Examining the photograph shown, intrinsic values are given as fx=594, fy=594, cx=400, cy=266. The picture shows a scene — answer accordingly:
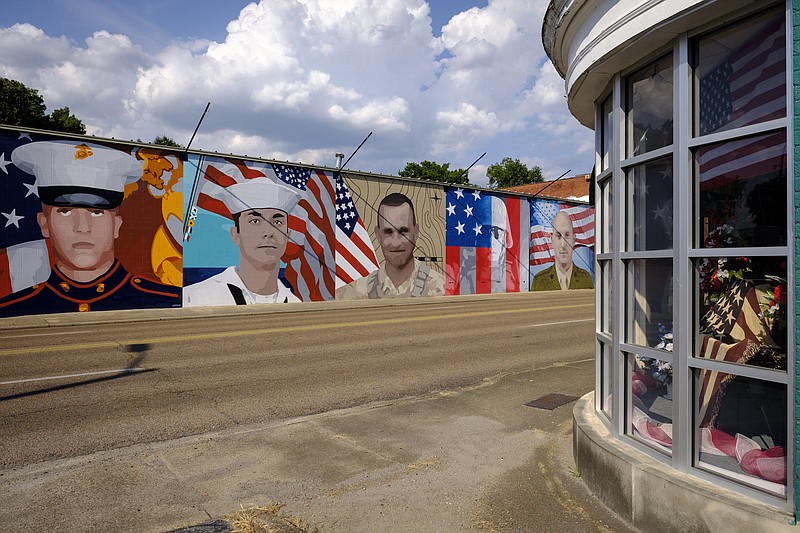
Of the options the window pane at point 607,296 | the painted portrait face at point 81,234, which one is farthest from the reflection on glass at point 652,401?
the painted portrait face at point 81,234

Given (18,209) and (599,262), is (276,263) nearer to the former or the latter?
(18,209)

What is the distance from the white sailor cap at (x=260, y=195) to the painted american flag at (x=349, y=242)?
2.16 meters

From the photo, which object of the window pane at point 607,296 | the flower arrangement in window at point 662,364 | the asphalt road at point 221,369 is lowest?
the asphalt road at point 221,369

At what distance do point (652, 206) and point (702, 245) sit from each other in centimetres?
54

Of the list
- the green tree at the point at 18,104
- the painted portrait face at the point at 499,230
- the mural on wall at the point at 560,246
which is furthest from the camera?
the green tree at the point at 18,104

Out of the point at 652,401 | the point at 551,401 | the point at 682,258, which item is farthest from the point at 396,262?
the point at 682,258

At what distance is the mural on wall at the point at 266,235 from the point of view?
22.5 m

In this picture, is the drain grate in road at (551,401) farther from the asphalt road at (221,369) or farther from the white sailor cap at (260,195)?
the white sailor cap at (260,195)

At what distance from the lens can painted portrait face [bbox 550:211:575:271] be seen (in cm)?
3675

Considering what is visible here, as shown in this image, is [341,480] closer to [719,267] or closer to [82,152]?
[719,267]

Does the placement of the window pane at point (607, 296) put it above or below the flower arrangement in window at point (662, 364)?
above

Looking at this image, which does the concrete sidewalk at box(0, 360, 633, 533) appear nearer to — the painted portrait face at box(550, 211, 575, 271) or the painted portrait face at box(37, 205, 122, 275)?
the painted portrait face at box(37, 205, 122, 275)

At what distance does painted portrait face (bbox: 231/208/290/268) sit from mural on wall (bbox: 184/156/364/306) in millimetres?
39

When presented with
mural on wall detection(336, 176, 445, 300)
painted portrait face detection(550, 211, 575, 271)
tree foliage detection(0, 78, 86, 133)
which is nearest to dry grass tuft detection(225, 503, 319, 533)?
mural on wall detection(336, 176, 445, 300)
